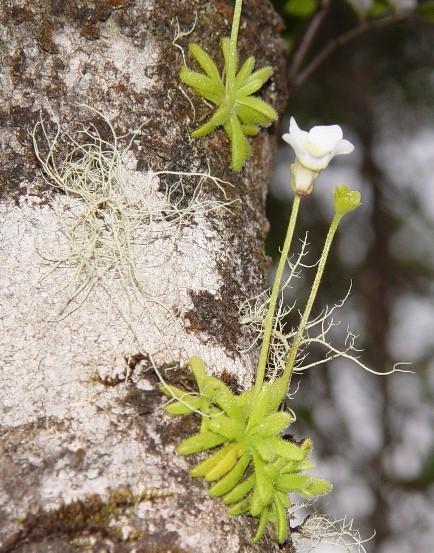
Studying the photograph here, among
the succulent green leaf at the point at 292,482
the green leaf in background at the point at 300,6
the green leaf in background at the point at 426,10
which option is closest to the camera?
the succulent green leaf at the point at 292,482

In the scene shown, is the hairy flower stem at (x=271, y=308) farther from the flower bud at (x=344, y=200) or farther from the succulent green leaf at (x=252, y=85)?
the succulent green leaf at (x=252, y=85)

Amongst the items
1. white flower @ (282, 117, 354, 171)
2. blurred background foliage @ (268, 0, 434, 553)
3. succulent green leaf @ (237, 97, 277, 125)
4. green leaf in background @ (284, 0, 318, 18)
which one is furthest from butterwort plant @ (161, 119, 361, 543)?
blurred background foliage @ (268, 0, 434, 553)

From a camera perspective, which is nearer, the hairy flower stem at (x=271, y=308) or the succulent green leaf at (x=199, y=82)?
the hairy flower stem at (x=271, y=308)

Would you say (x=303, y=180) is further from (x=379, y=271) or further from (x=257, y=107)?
(x=379, y=271)

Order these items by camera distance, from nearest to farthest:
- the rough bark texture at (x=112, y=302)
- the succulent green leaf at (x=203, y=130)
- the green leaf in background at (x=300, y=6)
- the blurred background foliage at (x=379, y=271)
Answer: the rough bark texture at (x=112, y=302) → the succulent green leaf at (x=203, y=130) → the green leaf in background at (x=300, y=6) → the blurred background foliage at (x=379, y=271)

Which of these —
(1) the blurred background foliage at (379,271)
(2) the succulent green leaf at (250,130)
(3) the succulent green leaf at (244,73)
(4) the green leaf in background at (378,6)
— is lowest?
(1) the blurred background foliage at (379,271)

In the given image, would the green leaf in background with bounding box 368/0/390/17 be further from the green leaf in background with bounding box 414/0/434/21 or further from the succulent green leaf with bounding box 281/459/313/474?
the succulent green leaf with bounding box 281/459/313/474

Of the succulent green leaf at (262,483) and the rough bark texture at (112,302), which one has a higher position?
the rough bark texture at (112,302)

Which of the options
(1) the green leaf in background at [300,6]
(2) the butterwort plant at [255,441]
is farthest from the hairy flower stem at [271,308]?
(1) the green leaf in background at [300,6]
